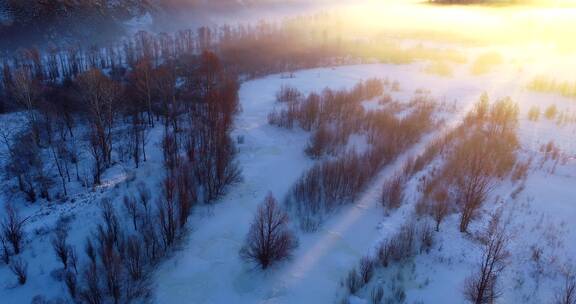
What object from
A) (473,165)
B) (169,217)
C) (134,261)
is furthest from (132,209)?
(473,165)

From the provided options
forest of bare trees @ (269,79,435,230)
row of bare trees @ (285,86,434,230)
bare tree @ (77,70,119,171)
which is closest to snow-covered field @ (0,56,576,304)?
row of bare trees @ (285,86,434,230)

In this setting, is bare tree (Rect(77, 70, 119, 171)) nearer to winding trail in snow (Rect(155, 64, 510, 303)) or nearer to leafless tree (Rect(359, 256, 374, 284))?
winding trail in snow (Rect(155, 64, 510, 303))

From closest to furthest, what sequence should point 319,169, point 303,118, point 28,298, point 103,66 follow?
point 28,298, point 319,169, point 303,118, point 103,66

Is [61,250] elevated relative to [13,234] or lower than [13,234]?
lower

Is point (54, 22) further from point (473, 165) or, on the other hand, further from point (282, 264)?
point (473, 165)

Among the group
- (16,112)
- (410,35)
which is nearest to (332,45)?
(410,35)

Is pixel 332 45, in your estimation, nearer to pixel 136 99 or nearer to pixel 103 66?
pixel 103 66
